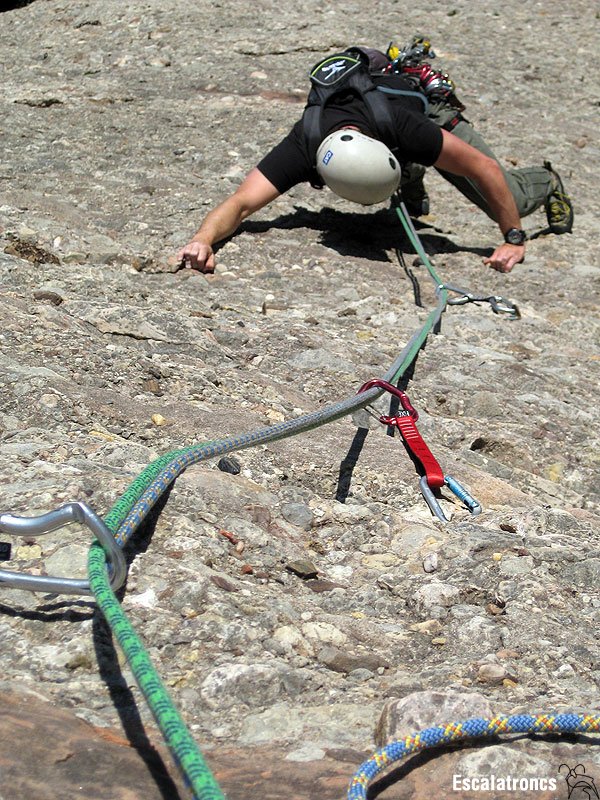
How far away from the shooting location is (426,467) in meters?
2.30

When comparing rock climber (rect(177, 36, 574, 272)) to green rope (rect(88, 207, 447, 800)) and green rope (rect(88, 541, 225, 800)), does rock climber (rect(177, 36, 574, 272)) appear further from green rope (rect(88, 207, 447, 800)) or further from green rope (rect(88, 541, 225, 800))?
green rope (rect(88, 541, 225, 800))

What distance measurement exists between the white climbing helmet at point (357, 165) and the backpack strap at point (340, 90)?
72mm

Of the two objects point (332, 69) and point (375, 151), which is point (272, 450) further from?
point (332, 69)

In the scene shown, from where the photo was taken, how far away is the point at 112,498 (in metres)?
1.82

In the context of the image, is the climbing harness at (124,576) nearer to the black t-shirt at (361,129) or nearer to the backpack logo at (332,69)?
the black t-shirt at (361,129)

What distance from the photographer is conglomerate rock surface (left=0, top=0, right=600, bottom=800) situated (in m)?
1.39

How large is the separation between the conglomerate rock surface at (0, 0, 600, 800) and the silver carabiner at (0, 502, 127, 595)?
0.26 feet

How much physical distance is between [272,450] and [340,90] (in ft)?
7.50

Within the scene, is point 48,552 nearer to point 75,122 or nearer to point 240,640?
point 240,640

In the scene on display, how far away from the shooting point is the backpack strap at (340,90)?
3.97 meters

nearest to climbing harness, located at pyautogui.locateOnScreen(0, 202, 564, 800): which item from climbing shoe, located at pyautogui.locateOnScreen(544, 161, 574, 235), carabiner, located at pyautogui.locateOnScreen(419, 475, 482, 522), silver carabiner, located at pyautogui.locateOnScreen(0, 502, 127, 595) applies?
silver carabiner, located at pyautogui.locateOnScreen(0, 502, 127, 595)

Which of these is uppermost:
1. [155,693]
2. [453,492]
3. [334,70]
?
[334,70]

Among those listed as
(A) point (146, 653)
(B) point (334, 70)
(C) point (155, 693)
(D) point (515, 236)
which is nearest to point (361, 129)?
(B) point (334, 70)

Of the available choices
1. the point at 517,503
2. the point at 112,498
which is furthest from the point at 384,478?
the point at 112,498
